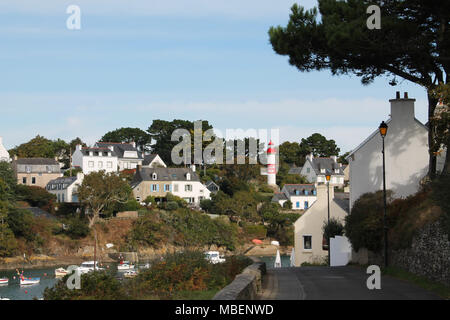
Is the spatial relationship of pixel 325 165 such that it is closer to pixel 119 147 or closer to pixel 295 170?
pixel 295 170

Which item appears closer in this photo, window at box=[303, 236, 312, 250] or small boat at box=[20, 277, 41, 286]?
window at box=[303, 236, 312, 250]

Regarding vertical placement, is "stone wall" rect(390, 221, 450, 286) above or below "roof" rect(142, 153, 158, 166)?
below

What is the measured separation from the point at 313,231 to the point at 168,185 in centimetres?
5645

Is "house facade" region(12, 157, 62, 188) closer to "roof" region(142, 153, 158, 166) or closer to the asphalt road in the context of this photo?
"roof" region(142, 153, 158, 166)

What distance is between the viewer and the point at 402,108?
31.5 meters

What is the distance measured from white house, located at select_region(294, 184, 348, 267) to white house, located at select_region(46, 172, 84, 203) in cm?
5136

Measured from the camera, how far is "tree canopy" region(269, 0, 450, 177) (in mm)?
26344

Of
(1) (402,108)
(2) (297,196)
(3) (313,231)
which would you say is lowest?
(3) (313,231)

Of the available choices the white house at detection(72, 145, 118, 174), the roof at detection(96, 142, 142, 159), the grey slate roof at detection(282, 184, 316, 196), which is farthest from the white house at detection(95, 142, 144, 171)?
the grey slate roof at detection(282, 184, 316, 196)

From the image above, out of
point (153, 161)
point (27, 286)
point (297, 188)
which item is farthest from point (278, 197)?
point (27, 286)

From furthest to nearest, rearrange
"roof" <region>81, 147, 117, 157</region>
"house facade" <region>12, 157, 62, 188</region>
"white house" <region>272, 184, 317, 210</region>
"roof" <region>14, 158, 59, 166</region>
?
"roof" <region>81, 147, 117, 157</region>, "white house" <region>272, 184, 317, 210</region>, "roof" <region>14, 158, 59, 166</region>, "house facade" <region>12, 157, 62, 188</region>

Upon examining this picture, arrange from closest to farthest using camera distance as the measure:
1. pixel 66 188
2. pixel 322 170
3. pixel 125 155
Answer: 1. pixel 66 188
2. pixel 125 155
3. pixel 322 170

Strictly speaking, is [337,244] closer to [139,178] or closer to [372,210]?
[372,210]

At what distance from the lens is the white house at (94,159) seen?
366ft
